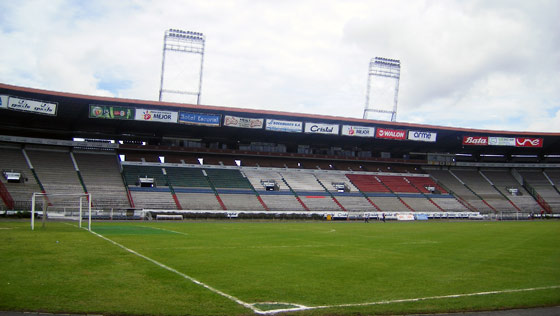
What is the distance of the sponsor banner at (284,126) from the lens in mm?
56156

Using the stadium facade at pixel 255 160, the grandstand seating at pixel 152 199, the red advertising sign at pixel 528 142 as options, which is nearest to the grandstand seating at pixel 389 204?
the stadium facade at pixel 255 160

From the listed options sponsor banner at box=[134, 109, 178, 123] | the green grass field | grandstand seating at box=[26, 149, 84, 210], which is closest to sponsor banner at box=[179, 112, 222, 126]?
sponsor banner at box=[134, 109, 178, 123]

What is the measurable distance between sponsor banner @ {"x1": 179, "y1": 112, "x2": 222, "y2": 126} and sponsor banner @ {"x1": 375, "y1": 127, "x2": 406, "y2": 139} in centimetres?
2400

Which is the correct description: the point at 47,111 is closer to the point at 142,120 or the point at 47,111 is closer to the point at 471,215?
the point at 142,120

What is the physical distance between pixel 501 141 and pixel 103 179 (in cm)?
5989

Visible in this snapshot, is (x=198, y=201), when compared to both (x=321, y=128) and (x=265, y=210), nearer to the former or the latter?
(x=265, y=210)

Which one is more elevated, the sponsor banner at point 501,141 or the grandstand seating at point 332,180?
the sponsor banner at point 501,141

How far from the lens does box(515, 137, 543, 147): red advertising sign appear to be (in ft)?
219

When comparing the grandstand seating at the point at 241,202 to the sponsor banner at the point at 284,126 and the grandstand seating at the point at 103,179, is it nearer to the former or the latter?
the sponsor banner at the point at 284,126

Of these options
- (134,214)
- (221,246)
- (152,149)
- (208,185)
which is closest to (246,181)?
(208,185)

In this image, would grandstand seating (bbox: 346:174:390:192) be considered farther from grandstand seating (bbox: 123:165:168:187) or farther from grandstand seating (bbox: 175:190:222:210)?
grandstand seating (bbox: 123:165:168:187)

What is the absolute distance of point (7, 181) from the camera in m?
43.4

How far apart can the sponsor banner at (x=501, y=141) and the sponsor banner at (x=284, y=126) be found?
3224 centimetres

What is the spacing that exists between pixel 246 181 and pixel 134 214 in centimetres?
A: 1831
